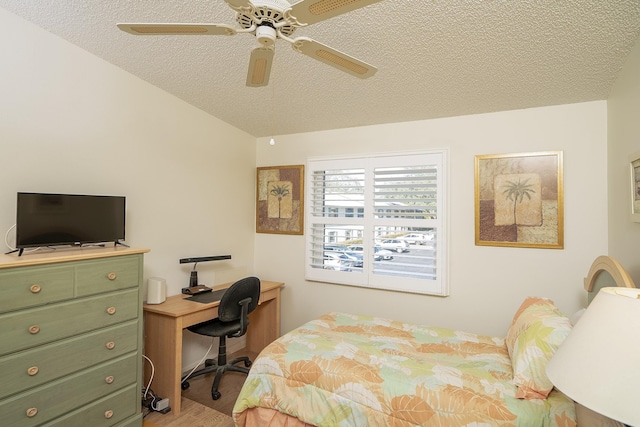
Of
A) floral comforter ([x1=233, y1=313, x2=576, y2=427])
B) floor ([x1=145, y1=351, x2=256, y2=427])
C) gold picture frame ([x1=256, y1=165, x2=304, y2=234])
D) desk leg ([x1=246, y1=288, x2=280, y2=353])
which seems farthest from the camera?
gold picture frame ([x1=256, y1=165, x2=304, y2=234])

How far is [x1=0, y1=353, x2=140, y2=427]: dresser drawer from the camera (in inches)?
63.2

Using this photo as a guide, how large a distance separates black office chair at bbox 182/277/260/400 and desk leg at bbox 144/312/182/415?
10.2 inches

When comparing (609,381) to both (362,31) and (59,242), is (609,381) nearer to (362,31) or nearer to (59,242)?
(362,31)

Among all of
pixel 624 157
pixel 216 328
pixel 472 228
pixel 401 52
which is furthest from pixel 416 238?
pixel 216 328

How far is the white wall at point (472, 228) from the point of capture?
2510 millimetres

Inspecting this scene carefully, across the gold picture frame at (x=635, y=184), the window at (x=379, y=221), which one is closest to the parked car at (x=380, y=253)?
the window at (x=379, y=221)

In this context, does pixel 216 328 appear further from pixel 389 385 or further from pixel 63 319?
pixel 389 385

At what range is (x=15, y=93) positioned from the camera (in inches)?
77.7

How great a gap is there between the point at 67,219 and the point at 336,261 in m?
2.32

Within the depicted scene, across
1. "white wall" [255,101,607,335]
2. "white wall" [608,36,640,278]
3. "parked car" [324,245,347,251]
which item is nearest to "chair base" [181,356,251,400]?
"white wall" [255,101,607,335]

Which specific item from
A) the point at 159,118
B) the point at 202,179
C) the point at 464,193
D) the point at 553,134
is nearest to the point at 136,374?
the point at 202,179

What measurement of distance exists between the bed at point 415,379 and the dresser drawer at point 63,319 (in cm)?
95

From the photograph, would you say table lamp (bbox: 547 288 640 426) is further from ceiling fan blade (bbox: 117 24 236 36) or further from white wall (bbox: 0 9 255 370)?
white wall (bbox: 0 9 255 370)

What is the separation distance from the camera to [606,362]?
78 cm
